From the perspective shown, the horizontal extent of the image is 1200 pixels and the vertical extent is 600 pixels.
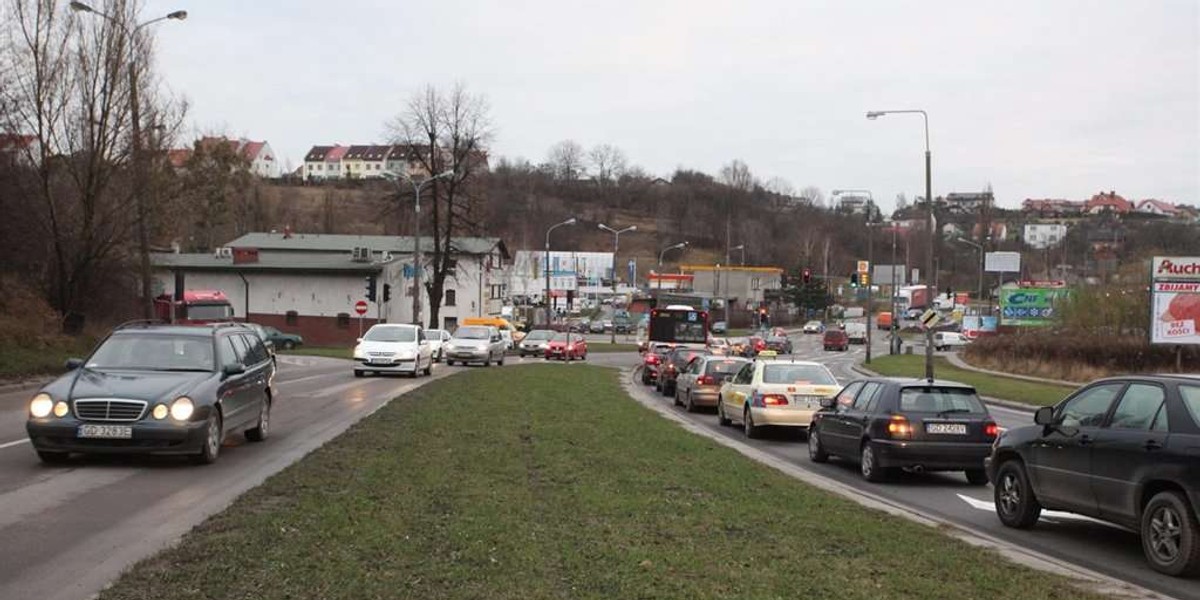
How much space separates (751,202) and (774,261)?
693 inches

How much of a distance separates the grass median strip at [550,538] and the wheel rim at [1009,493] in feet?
4.83

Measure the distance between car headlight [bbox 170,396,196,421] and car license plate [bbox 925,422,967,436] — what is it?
9.13m

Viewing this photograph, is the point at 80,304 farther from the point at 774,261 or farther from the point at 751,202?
the point at 751,202

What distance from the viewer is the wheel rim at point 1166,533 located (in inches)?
321

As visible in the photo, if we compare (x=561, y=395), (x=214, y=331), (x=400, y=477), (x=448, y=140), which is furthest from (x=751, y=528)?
(x=448, y=140)

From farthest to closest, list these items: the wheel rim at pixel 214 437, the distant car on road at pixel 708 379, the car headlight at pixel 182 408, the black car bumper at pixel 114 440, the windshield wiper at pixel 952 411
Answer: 1. the distant car on road at pixel 708 379
2. the windshield wiper at pixel 952 411
3. the wheel rim at pixel 214 437
4. the car headlight at pixel 182 408
5. the black car bumper at pixel 114 440

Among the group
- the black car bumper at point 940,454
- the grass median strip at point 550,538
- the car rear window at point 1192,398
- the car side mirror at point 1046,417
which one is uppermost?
the car rear window at point 1192,398

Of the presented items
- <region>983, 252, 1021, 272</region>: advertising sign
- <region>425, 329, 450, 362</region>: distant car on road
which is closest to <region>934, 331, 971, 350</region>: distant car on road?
<region>983, 252, 1021, 272</region>: advertising sign

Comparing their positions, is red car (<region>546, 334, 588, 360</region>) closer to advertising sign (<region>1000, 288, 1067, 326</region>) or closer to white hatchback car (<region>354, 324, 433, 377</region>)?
white hatchback car (<region>354, 324, 433, 377</region>)

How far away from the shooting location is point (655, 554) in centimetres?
729

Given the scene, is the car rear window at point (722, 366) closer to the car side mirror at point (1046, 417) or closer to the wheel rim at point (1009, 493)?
the wheel rim at point (1009, 493)

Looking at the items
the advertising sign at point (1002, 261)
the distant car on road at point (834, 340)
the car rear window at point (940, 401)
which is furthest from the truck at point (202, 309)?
the advertising sign at point (1002, 261)

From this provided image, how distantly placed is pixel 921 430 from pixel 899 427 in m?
0.29

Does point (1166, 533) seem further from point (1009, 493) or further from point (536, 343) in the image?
point (536, 343)
